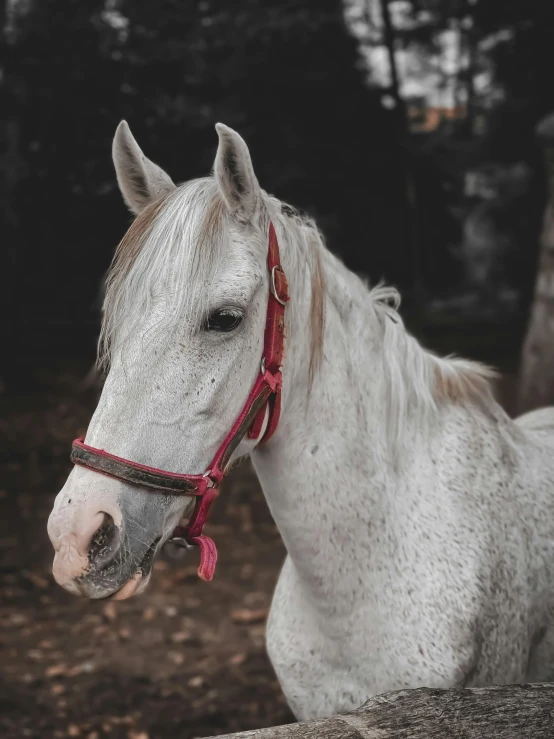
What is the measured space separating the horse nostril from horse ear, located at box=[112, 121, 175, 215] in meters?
0.93

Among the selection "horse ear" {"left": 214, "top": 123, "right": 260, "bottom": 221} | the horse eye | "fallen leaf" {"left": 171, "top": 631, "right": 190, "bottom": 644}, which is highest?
"horse ear" {"left": 214, "top": 123, "right": 260, "bottom": 221}

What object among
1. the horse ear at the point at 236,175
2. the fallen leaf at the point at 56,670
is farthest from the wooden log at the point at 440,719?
the fallen leaf at the point at 56,670

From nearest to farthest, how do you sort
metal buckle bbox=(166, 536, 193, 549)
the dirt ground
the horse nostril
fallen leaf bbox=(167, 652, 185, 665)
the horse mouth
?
the horse nostril < the horse mouth < metal buckle bbox=(166, 536, 193, 549) < the dirt ground < fallen leaf bbox=(167, 652, 185, 665)

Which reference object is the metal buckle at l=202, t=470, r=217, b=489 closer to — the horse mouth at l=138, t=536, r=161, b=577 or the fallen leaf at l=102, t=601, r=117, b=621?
the horse mouth at l=138, t=536, r=161, b=577

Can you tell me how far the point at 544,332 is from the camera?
5867 mm

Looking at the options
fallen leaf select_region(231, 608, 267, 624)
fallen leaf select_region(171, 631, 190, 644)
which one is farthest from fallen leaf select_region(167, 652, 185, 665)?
fallen leaf select_region(231, 608, 267, 624)

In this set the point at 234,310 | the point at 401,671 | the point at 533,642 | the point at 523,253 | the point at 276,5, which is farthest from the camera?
the point at 523,253

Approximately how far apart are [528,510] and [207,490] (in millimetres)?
1199

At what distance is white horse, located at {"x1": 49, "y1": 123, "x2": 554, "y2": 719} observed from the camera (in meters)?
1.65

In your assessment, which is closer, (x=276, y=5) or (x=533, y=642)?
(x=533, y=642)

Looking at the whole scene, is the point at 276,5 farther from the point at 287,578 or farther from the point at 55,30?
the point at 287,578

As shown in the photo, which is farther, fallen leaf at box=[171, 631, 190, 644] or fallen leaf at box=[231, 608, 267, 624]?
fallen leaf at box=[231, 608, 267, 624]

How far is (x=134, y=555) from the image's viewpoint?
163 centimetres

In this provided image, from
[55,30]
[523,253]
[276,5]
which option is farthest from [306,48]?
[523,253]
